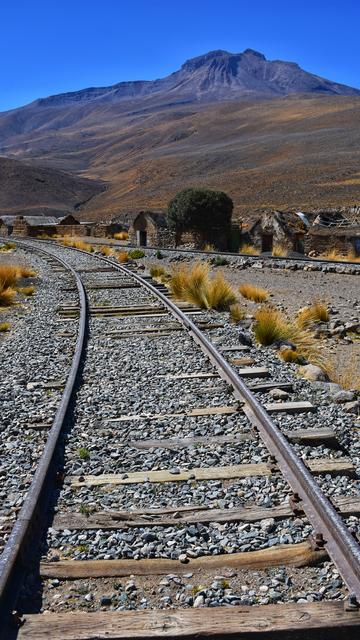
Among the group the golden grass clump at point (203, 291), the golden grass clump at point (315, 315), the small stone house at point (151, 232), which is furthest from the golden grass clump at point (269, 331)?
the small stone house at point (151, 232)

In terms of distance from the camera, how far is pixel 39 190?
150625mm

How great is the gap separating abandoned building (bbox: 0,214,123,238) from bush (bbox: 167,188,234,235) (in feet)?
54.3

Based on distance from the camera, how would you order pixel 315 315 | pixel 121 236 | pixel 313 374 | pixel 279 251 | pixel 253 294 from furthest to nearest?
pixel 121 236, pixel 279 251, pixel 253 294, pixel 315 315, pixel 313 374

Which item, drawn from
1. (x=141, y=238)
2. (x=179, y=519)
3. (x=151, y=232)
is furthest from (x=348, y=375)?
(x=141, y=238)

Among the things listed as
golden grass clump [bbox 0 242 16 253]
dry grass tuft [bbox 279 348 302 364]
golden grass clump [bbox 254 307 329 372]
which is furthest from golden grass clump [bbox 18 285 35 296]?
golden grass clump [bbox 0 242 16 253]

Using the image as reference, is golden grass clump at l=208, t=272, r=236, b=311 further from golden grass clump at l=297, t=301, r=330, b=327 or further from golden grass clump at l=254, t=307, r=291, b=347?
golden grass clump at l=254, t=307, r=291, b=347

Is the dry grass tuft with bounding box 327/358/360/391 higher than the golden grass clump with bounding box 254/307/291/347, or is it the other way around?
the golden grass clump with bounding box 254/307/291/347

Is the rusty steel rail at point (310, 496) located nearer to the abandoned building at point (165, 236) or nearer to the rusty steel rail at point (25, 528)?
the rusty steel rail at point (25, 528)

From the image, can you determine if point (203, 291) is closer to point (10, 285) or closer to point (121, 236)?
point (10, 285)

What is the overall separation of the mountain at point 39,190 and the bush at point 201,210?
3486 inches

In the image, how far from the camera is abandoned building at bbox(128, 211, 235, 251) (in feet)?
130

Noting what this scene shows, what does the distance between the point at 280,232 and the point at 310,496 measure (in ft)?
103

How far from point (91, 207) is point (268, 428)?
428 feet

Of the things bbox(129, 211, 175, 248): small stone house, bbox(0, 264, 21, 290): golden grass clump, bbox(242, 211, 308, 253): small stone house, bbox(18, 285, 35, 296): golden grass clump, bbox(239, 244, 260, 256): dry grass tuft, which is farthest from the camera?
bbox(129, 211, 175, 248): small stone house
